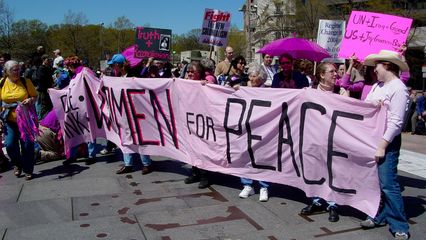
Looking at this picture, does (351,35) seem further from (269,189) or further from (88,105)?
(88,105)

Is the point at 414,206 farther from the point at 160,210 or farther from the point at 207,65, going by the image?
the point at 207,65

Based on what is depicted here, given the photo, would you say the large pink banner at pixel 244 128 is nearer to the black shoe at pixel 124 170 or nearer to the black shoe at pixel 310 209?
the black shoe at pixel 310 209

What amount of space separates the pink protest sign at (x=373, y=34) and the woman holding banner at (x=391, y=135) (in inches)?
57.7

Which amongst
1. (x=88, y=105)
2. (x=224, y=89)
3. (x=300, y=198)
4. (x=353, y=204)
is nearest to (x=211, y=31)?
(x=88, y=105)

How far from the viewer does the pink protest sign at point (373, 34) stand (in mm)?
5605

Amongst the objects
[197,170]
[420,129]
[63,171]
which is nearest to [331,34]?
[420,129]

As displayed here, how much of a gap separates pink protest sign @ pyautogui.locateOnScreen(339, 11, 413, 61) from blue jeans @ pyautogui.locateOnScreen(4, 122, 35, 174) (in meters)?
4.62

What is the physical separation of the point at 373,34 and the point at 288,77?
1.36m

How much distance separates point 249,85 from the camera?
5.55 meters

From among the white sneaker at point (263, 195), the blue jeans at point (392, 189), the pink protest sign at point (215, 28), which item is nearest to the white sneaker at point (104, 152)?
the pink protest sign at point (215, 28)

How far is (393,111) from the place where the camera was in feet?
13.3

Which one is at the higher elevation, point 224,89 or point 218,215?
point 224,89

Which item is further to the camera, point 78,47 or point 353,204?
point 78,47

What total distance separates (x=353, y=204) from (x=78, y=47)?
5349cm
